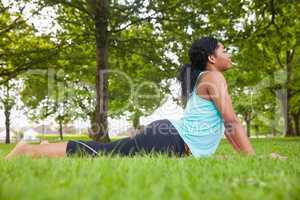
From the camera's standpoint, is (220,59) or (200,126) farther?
(220,59)

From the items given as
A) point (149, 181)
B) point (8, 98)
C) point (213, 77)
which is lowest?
point (149, 181)

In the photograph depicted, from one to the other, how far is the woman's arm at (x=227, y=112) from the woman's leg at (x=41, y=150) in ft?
6.61

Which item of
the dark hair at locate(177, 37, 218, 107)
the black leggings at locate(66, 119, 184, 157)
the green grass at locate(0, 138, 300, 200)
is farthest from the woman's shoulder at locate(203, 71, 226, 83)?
the green grass at locate(0, 138, 300, 200)

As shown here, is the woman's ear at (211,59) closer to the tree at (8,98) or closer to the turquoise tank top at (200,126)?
the turquoise tank top at (200,126)

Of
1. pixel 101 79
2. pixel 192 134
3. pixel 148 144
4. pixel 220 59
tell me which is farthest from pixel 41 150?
pixel 101 79

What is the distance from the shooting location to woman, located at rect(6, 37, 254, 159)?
→ 561cm

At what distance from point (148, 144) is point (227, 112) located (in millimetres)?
1072

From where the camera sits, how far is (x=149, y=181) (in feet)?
8.87

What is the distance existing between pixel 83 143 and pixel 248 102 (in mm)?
30660

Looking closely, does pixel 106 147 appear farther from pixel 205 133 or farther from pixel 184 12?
pixel 184 12

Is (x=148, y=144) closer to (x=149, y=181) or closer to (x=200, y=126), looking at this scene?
(x=200, y=126)

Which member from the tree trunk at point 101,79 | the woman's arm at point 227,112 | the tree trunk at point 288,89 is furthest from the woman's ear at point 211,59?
the tree trunk at point 288,89

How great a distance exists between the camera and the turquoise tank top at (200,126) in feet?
18.6

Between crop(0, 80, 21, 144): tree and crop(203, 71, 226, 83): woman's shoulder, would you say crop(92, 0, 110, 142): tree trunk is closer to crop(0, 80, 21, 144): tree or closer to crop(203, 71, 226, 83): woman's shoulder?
crop(203, 71, 226, 83): woman's shoulder
